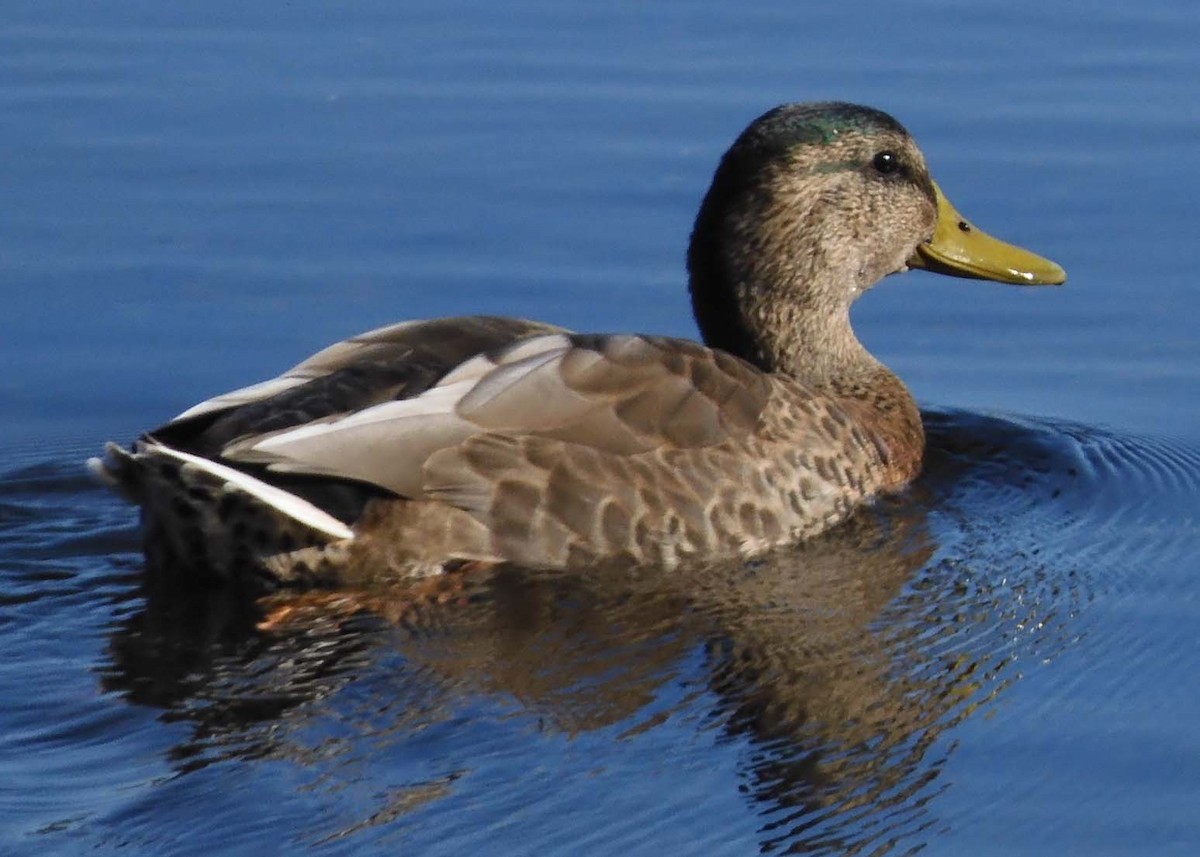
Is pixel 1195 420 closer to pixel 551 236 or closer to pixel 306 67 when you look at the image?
pixel 551 236

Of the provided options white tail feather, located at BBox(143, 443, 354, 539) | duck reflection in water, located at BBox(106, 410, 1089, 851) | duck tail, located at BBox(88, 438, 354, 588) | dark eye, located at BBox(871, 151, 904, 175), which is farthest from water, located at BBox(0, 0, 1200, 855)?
dark eye, located at BBox(871, 151, 904, 175)

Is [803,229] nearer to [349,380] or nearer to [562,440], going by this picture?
[562,440]

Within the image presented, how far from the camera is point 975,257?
997 centimetres

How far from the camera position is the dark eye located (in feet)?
31.4

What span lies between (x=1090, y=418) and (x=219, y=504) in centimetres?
361

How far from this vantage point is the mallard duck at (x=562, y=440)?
794cm

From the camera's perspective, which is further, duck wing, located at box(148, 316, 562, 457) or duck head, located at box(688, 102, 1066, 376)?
duck head, located at box(688, 102, 1066, 376)

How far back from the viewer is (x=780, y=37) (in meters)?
12.6

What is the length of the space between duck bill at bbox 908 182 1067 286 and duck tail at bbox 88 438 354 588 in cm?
308

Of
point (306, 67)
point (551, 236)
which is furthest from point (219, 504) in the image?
point (306, 67)

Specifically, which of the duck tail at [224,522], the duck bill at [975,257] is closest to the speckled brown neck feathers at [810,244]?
the duck bill at [975,257]

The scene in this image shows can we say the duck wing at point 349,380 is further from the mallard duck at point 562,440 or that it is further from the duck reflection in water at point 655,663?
the duck reflection in water at point 655,663

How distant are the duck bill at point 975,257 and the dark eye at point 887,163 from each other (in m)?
0.33

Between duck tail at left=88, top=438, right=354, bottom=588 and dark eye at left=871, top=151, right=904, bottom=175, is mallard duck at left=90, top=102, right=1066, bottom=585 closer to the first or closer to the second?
duck tail at left=88, top=438, right=354, bottom=588
